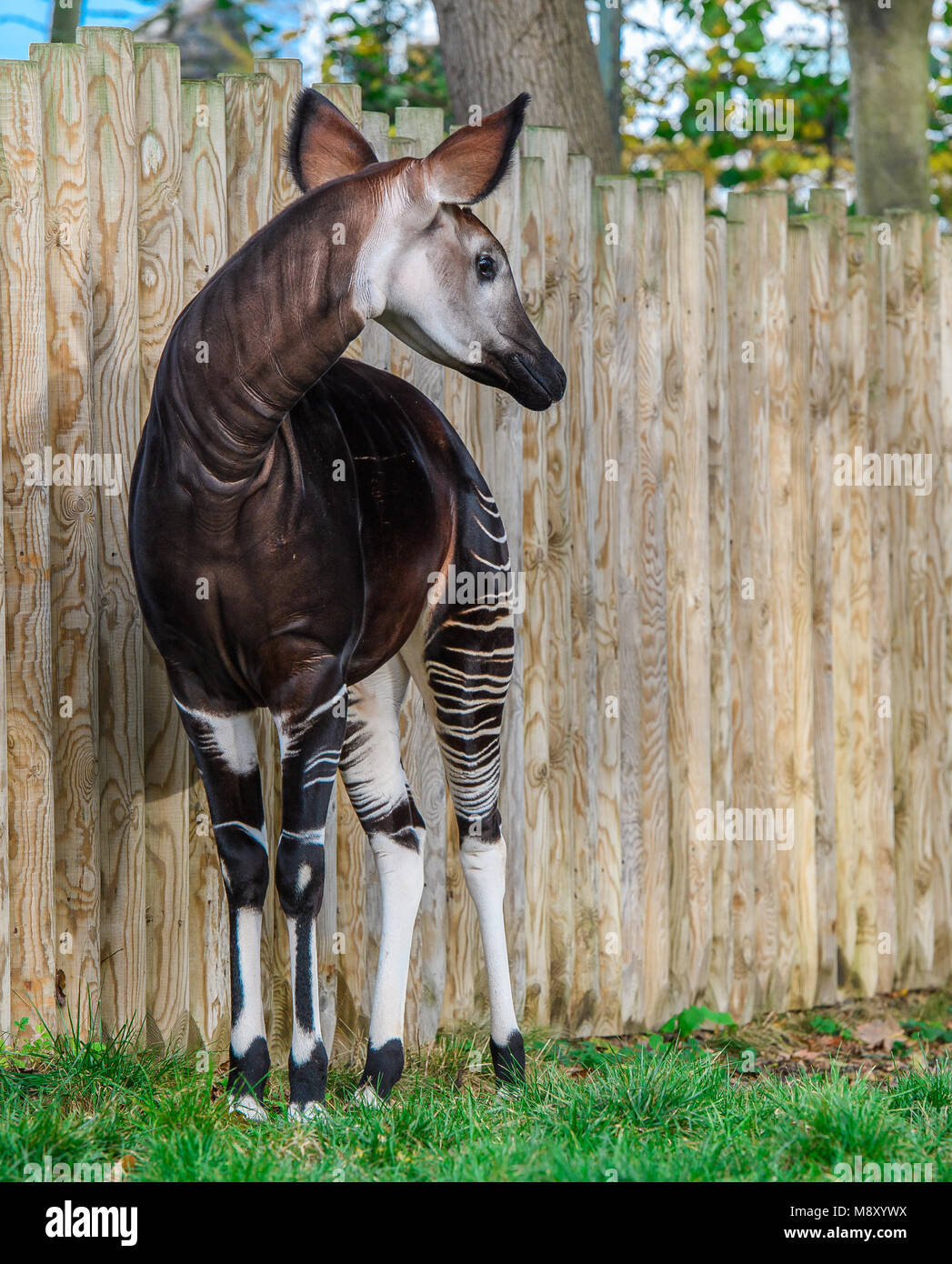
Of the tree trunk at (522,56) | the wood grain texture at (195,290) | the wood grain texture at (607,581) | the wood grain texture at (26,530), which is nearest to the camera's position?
the wood grain texture at (26,530)

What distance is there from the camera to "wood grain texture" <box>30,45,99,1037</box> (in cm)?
387

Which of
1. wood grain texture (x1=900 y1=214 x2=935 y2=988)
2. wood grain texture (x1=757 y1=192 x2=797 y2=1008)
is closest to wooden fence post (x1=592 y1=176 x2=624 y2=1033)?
wood grain texture (x1=757 y1=192 x2=797 y2=1008)

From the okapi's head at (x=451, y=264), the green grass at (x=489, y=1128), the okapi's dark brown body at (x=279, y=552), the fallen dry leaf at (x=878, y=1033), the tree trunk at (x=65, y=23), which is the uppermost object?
the tree trunk at (x=65, y=23)

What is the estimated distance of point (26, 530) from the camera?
386 centimetres

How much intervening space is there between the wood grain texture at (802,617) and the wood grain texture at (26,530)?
279 cm

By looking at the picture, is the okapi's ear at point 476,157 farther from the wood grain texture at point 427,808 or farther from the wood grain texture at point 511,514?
the wood grain texture at point 511,514

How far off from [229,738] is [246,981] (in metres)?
0.59

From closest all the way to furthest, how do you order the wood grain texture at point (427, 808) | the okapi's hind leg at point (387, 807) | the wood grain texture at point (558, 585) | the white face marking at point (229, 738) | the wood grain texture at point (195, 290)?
the white face marking at point (229, 738) → the okapi's hind leg at point (387, 807) → the wood grain texture at point (195, 290) → the wood grain texture at point (427, 808) → the wood grain texture at point (558, 585)

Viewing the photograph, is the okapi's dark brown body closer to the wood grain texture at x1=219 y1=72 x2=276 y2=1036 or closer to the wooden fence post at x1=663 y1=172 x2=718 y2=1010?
the wood grain texture at x1=219 y1=72 x2=276 y2=1036

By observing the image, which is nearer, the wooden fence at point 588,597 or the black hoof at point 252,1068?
the black hoof at point 252,1068

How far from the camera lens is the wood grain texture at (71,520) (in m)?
3.87

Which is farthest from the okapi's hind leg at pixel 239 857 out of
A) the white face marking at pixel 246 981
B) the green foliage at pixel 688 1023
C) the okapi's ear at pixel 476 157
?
the green foliage at pixel 688 1023

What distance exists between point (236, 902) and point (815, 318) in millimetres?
3416
